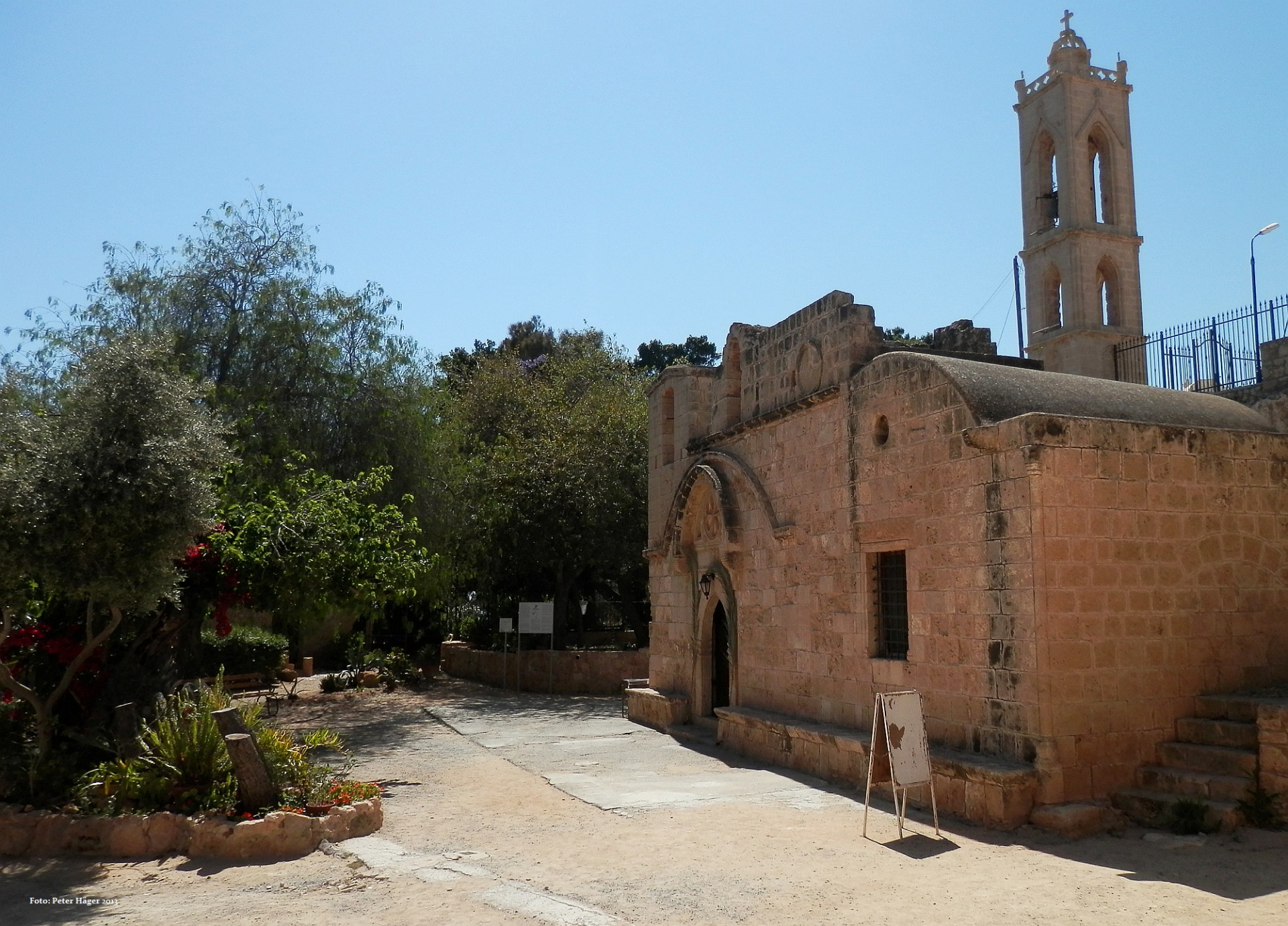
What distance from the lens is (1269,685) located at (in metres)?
8.18

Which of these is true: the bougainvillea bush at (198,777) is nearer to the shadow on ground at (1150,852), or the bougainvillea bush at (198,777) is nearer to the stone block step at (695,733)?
the shadow on ground at (1150,852)

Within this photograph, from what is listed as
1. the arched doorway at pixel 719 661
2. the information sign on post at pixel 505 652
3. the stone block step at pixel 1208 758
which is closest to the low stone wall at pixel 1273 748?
the stone block step at pixel 1208 758

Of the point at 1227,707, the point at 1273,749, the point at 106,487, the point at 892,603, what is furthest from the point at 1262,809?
the point at 106,487

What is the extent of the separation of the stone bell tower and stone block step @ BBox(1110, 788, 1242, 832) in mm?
12356

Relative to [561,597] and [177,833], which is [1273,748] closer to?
[177,833]

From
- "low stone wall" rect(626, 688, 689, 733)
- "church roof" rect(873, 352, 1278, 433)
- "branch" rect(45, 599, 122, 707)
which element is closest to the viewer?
"church roof" rect(873, 352, 1278, 433)

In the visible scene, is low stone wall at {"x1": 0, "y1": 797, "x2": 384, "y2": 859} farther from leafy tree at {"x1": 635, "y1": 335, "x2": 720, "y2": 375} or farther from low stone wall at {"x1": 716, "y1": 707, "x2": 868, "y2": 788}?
leafy tree at {"x1": 635, "y1": 335, "x2": 720, "y2": 375}

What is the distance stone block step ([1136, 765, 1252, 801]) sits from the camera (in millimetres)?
6868

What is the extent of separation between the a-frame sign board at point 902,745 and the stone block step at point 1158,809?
1.40 meters

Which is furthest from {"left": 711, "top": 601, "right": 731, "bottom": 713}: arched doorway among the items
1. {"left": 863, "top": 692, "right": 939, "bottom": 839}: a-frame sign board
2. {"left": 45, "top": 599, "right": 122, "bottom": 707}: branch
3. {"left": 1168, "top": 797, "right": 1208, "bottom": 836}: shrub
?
{"left": 45, "top": 599, "right": 122, "bottom": 707}: branch

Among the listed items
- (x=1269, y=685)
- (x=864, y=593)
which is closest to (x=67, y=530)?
(x=864, y=593)

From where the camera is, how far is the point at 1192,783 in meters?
7.11

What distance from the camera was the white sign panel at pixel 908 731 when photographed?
7137mm

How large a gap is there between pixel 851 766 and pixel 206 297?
486 inches
